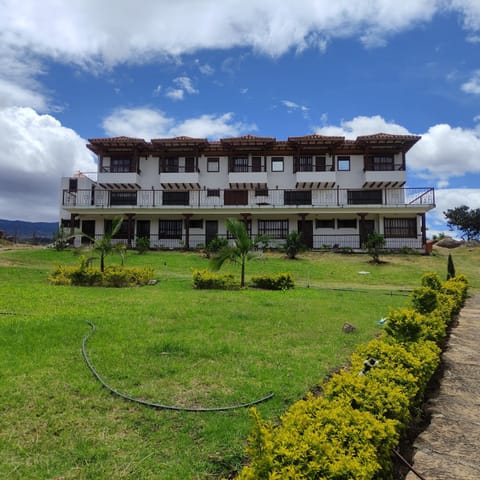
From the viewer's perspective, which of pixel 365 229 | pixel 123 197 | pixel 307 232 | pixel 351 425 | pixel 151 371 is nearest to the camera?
Answer: pixel 351 425

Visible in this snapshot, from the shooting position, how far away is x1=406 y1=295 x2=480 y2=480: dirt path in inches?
114

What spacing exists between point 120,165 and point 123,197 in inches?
101

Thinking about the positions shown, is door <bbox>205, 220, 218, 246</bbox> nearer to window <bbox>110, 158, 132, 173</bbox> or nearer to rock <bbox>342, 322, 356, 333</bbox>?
window <bbox>110, 158, 132, 173</bbox>

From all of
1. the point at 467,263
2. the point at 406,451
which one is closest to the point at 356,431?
the point at 406,451

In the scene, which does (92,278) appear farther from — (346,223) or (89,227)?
(346,223)

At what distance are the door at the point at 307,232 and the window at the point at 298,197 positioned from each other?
180cm

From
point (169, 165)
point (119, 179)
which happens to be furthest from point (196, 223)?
point (119, 179)

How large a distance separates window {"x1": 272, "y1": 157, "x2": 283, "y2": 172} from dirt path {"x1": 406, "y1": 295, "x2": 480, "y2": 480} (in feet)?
83.3

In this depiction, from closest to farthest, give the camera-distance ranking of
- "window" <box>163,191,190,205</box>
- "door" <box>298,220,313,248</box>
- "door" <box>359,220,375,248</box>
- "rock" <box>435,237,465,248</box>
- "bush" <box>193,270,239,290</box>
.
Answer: "bush" <box>193,270,239,290</box>, "door" <box>359,220,375,248</box>, "door" <box>298,220,313,248</box>, "window" <box>163,191,190,205</box>, "rock" <box>435,237,465,248</box>

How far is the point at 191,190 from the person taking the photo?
30922 millimetres

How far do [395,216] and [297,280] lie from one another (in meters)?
14.2

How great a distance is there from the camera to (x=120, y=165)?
31.2 m

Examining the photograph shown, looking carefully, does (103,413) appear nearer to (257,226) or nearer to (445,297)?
(445,297)

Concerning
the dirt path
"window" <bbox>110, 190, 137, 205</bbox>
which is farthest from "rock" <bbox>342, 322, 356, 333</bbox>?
"window" <bbox>110, 190, 137, 205</bbox>
